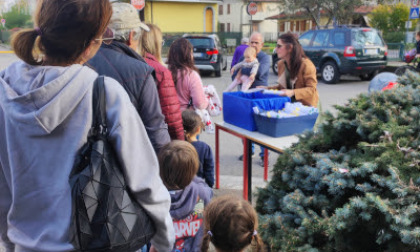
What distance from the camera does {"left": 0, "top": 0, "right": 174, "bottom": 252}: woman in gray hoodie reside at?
4.24ft

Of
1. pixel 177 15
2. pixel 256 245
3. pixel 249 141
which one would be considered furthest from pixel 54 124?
pixel 177 15

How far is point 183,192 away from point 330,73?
11.8 metres

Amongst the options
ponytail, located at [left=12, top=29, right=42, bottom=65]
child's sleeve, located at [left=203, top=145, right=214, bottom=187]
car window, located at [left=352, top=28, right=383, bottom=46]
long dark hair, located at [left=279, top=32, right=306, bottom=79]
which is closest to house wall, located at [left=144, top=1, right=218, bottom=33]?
car window, located at [left=352, top=28, right=383, bottom=46]

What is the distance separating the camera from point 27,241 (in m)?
1.38

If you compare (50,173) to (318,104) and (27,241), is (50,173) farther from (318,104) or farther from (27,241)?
(318,104)

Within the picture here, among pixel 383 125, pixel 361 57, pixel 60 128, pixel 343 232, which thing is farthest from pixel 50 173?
pixel 361 57

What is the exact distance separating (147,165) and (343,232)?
97 cm

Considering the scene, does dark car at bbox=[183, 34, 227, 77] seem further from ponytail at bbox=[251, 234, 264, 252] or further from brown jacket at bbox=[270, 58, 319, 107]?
ponytail at bbox=[251, 234, 264, 252]

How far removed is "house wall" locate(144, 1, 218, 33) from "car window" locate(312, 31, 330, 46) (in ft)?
60.0

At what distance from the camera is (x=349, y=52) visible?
41.6 ft

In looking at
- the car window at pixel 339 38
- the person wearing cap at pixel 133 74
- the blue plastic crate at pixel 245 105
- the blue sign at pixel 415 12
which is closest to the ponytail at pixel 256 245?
the person wearing cap at pixel 133 74

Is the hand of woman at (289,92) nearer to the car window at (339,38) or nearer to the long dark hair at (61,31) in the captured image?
the long dark hair at (61,31)

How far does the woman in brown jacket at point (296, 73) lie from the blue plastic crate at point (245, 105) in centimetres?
27

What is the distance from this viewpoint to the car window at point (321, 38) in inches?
537
